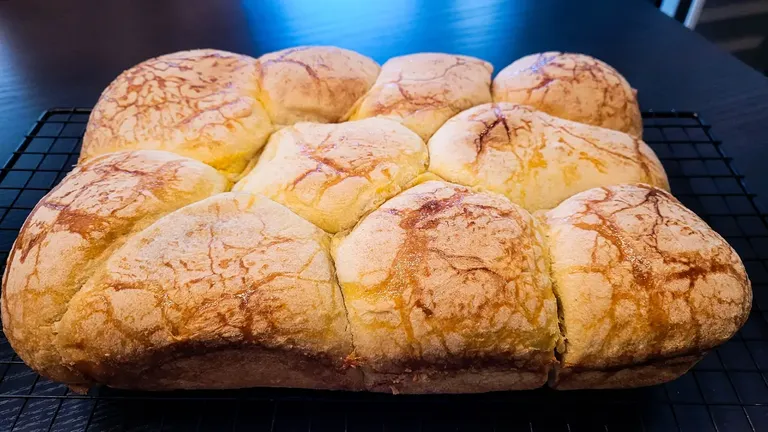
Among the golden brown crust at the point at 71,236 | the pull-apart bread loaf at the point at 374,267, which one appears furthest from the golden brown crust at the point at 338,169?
the golden brown crust at the point at 71,236

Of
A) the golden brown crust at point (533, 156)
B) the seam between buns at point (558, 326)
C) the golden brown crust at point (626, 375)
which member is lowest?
the golden brown crust at point (626, 375)

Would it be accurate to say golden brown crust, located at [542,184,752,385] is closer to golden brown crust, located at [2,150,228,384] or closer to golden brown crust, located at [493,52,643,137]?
golden brown crust, located at [493,52,643,137]

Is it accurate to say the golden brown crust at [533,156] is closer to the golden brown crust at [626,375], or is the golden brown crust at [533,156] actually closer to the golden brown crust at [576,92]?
the golden brown crust at [576,92]

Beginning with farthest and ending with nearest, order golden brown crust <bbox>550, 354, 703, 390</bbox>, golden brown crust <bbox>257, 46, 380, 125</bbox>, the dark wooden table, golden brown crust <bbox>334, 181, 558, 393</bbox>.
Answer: the dark wooden table, golden brown crust <bbox>257, 46, 380, 125</bbox>, golden brown crust <bbox>550, 354, 703, 390</bbox>, golden brown crust <bbox>334, 181, 558, 393</bbox>

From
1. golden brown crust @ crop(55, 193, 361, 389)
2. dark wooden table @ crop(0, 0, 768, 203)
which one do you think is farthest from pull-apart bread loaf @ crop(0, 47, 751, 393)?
dark wooden table @ crop(0, 0, 768, 203)

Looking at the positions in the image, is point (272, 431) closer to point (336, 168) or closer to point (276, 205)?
point (276, 205)
